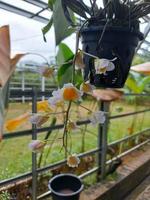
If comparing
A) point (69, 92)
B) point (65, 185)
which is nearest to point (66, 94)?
point (69, 92)

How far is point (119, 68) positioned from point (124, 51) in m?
0.04

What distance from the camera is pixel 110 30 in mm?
537

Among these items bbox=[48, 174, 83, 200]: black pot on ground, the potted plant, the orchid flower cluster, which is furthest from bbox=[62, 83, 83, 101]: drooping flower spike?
bbox=[48, 174, 83, 200]: black pot on ground

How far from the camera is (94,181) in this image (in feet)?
7.18

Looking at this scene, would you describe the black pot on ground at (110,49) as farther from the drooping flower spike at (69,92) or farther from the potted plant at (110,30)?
the drooping flower spike at (69,92)

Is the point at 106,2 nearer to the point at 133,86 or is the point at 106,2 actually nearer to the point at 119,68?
the point at 119,68

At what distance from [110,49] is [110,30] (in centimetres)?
4

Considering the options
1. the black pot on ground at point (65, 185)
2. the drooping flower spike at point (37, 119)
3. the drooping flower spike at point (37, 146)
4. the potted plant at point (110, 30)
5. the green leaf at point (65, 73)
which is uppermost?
the potted plant at point (110, 30)

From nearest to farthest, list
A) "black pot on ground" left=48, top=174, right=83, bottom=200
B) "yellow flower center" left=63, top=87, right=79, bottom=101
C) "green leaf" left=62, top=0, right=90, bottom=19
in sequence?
"yellow flower center" left=63, top=87, right=79, bottom=101 → "green leaf" left=62, top=0, right=90, bottom=19 → "black pot on ground" left=48, top=174, right=83, bottom=200

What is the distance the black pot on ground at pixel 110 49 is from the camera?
21.4 inches

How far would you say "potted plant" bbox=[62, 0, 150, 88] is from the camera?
536mm

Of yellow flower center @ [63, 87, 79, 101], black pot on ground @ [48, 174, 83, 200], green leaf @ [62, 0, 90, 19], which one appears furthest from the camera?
black pot on ground @ [48, 174, 83, 200]

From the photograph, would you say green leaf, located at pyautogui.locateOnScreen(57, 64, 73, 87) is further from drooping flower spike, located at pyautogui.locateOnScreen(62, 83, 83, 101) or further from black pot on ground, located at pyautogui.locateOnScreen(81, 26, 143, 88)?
drooping flower spike, located at pyautogui.locateOnScreen(62, 83, 83, 101)

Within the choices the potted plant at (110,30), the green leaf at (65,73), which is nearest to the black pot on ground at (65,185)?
the green leaf at (65,73)
